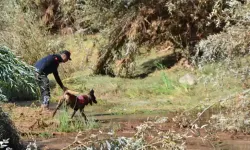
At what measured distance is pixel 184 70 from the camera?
20.6m

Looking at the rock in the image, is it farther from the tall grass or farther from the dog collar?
the tall grass

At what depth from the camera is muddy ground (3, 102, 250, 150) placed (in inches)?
391

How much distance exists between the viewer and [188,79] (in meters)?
18.9

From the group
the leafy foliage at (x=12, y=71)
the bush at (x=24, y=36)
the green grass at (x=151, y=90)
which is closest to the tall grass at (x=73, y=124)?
the leafy foliage at (x=12, y=71)

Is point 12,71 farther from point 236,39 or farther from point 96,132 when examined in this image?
point 236,39

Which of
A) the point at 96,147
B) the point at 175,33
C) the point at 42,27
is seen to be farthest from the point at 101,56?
the point at 96,147

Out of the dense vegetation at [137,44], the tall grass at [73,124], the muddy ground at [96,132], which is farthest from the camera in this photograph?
the dense vegetation at [137,44]

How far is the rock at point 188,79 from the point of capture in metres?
18.6

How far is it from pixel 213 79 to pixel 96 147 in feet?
19.7

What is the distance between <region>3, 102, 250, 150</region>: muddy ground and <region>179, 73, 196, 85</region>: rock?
166 inches

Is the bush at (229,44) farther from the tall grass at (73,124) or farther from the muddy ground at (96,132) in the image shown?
the tall grass at (73,124)

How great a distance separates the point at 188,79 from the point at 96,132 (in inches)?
339

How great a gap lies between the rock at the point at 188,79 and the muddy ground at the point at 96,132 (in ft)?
13.8

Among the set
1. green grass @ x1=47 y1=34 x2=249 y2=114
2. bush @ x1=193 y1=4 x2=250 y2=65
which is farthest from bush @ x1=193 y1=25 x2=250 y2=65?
green grass @ x1=47 y1=34 x2=249 y2=114
